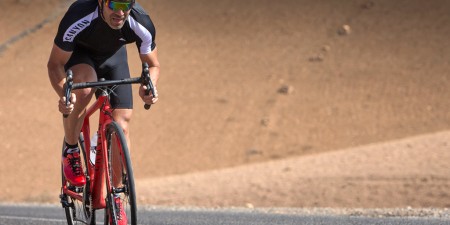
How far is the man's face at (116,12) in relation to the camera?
279 inches

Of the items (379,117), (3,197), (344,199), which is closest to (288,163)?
(344,199)

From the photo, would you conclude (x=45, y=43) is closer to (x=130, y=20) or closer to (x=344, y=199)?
(x=344, y=199)

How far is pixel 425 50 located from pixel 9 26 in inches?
817

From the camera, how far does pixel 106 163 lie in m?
7.05

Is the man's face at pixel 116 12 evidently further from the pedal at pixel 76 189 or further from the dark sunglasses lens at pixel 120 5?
the pedal at pixel 76 189

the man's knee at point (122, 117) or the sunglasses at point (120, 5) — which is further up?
the sunglasses at point (120, 5)

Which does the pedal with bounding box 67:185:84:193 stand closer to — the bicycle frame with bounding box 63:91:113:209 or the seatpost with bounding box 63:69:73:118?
the bicycle frame with bounding box 63:91:113:209

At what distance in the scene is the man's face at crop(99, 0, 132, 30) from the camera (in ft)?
23.3

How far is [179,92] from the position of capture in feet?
141

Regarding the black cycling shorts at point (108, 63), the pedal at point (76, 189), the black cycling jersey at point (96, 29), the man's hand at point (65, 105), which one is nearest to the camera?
the man's hand at point (65, 105)

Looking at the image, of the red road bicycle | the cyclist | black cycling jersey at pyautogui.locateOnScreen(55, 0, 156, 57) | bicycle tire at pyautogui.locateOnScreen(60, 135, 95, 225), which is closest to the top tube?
the red road bicycle

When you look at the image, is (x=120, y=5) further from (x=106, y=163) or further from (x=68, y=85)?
(x=106, y=163)

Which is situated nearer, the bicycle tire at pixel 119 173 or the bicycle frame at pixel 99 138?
the bicycle tire at pixel 119 173

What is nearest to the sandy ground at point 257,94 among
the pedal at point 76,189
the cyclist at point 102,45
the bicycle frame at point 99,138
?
the pedal at point 76,189
